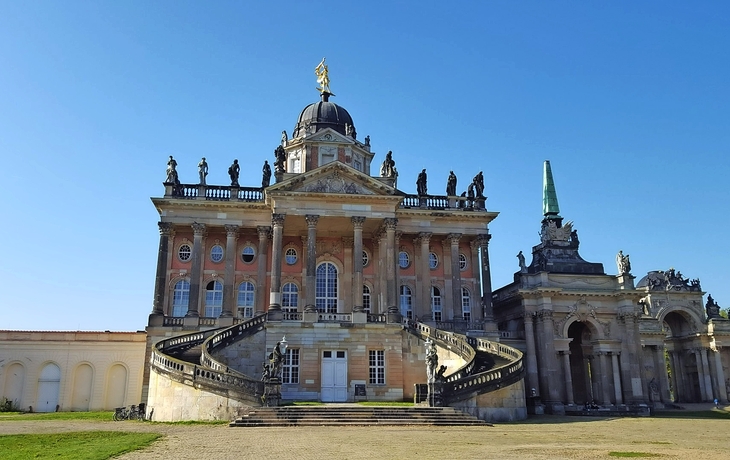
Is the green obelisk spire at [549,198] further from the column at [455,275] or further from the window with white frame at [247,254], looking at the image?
the window with white frame at [247,254]

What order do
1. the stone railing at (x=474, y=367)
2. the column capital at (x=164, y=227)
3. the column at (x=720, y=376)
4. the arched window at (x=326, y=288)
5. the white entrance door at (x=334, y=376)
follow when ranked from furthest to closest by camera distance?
the column at (x=720, y=376)
the arched window at (x=326, y=288)
the column capital at (x=164, y=227)
the white entrance door at (x=334, y=376)
the stone railing at (x=474, y=367)

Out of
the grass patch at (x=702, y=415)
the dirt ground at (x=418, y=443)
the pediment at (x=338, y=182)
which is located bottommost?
the grass patch at (x=702, y=415)

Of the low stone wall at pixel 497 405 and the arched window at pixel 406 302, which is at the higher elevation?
the arched window at pixel 406 302

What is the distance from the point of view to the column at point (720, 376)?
5388cm

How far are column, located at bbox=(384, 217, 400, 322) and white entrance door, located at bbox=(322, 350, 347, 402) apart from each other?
12.1 ft

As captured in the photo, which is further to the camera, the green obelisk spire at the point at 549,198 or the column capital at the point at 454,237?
the green obelisk spire at the point at 549,198

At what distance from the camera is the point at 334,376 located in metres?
34.6

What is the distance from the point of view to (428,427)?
76.8ft

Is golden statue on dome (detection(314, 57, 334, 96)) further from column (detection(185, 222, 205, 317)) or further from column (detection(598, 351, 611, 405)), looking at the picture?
column (detection(598, 351, 611, 405))

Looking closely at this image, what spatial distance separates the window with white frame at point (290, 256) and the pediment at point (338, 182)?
596 cm

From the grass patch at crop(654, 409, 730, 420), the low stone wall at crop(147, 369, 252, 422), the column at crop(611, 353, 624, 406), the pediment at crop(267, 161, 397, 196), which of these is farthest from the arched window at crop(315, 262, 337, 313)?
the grass patch at crop(654, 409, 730, 420)

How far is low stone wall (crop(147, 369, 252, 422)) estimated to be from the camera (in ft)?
83.2

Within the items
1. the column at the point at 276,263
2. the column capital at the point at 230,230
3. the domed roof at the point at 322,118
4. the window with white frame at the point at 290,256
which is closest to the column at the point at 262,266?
the column capital at the point at 230,230

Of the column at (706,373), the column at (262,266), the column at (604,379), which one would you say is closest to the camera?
the column at (262,266)
